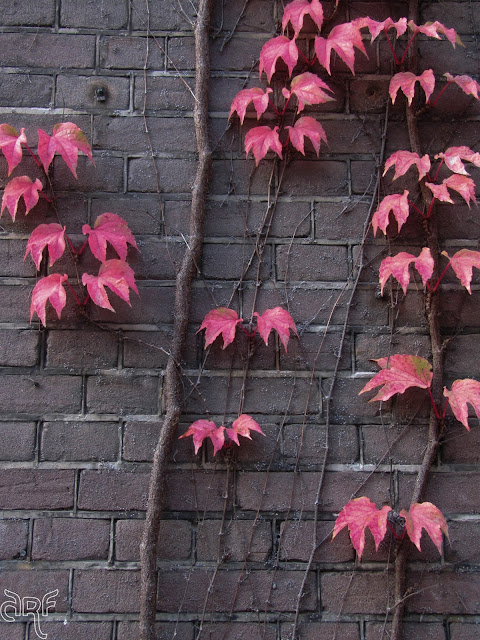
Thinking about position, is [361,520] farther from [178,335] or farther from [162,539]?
[178,335]

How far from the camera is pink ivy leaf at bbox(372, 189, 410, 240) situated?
157 cm

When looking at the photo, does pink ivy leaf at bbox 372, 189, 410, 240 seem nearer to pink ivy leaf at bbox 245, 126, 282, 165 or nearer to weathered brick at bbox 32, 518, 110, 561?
pink ivy leaf at bbox 245, 126, 282, 165

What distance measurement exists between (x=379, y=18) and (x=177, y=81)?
60 cm

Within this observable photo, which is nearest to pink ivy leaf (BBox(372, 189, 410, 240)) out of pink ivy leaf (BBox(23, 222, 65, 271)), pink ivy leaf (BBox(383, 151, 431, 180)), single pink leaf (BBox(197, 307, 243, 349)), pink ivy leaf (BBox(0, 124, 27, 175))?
pink ivy leaf (BBox(383, 151, 431, 180))

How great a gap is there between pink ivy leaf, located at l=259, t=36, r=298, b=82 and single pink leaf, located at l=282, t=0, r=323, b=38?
0.04m

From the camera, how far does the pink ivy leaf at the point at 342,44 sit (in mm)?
1605

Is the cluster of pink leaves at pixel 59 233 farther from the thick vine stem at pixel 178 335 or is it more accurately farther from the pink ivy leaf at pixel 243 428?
the pink ivy leaf at pixel 243 428

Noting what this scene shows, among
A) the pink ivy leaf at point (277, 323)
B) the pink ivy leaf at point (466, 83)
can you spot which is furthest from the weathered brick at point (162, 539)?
the pink ivy leaf at point (466, 83)

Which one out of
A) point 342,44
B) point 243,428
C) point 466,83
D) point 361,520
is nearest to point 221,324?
point 243,428

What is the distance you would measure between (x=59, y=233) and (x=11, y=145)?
0.82ft

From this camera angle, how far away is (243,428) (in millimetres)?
1479

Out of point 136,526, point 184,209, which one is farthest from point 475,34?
point 136,526

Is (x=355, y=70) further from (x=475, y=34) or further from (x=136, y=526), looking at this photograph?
(x=136, y=526)

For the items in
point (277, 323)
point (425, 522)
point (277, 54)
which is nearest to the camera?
point (425, 522)
